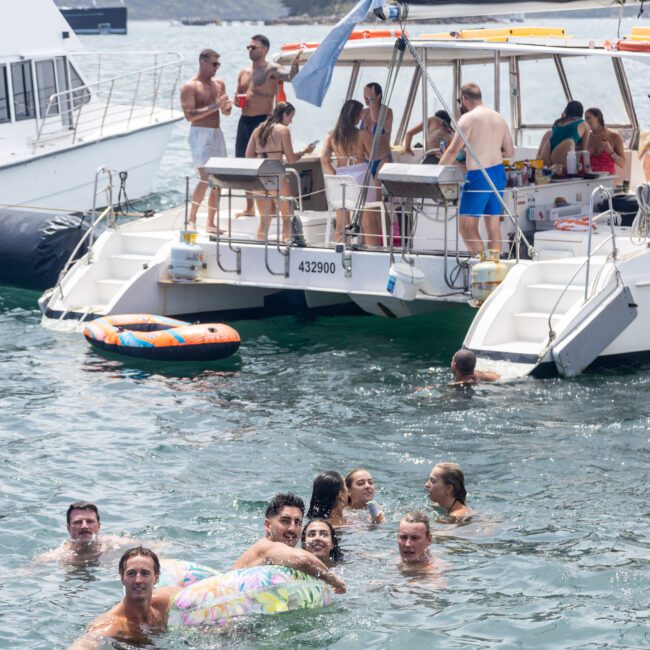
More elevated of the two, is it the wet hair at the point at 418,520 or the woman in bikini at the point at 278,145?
the woman in bikini at the point at 278,145

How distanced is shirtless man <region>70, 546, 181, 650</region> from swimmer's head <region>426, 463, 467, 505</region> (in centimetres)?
251

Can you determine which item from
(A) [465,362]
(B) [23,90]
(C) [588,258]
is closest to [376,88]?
(C) [588,258]

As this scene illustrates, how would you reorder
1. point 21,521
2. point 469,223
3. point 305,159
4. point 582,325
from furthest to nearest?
point 305,159 < point 469,223 < point 582,325 < point 21,521

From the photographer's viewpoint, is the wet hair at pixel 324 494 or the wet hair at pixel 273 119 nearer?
the wet hair at pixel 324 494

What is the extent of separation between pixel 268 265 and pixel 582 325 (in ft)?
11.7

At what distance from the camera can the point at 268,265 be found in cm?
1449

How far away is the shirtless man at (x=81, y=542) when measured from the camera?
9.07m

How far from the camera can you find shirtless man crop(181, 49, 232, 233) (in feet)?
52.5

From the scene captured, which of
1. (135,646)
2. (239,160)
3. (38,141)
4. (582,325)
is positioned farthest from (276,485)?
(38,141)

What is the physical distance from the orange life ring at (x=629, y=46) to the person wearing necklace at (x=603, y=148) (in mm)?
2097

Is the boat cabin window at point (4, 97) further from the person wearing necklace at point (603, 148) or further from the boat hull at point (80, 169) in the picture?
the person wearing necklace at point (603, 148)

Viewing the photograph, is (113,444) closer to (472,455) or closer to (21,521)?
(21,521)

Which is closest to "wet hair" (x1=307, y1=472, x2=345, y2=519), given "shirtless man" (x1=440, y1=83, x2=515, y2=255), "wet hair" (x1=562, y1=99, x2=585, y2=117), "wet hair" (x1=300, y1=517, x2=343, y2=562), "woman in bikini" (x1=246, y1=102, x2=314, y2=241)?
"wet hair" (x1=300, y1=517, x2=343, y2=562)

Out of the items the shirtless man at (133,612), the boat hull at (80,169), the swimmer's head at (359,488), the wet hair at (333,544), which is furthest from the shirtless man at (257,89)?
the shirtless man at (133,612)
